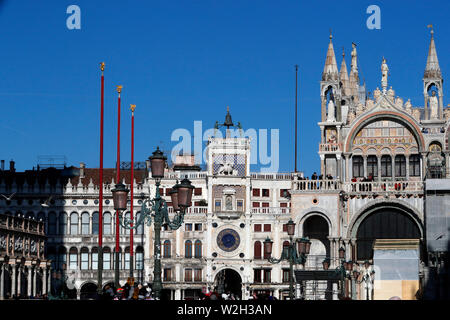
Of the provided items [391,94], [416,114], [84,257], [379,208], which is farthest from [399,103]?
[84,257]

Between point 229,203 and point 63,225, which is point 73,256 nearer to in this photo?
point 63,225

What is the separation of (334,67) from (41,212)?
32.9m

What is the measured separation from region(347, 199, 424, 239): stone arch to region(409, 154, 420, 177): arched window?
268 cm

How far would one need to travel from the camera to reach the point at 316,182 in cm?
6334

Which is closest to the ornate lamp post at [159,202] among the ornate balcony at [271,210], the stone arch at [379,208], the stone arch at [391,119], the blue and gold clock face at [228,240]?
the stone arch at [379,208]

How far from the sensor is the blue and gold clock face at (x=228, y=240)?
264 feet

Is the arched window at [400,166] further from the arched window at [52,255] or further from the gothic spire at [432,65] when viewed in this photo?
the arched window at [52,255]

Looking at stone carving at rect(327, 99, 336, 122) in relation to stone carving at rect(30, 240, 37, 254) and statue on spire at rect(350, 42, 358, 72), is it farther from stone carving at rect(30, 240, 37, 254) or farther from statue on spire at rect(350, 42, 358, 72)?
stone carving at rect(30, 240, 37, 254)

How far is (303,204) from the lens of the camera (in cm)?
6278

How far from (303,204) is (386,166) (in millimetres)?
6232

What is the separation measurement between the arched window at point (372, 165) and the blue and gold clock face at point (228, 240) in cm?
1843

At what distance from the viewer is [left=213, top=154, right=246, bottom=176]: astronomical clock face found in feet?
268

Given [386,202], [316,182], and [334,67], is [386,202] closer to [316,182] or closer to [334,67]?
[316,182]
